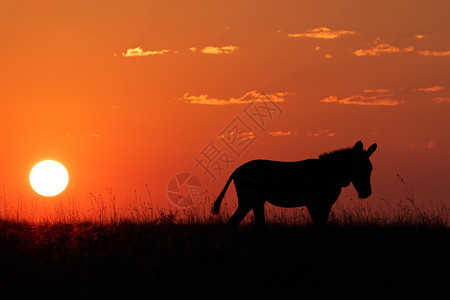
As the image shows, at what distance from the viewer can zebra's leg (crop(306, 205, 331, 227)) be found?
13.0 m

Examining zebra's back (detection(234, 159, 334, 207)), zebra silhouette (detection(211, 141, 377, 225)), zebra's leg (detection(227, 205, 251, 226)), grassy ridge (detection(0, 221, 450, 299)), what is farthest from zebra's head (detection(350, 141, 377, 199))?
zebra's leg (detection(227, 205, 251, 226))

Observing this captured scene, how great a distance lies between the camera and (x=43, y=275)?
29.8 feet

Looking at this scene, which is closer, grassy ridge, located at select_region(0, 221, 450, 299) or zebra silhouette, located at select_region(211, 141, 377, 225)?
grassy ridge, located at select_region(0, 221, 450, 299)

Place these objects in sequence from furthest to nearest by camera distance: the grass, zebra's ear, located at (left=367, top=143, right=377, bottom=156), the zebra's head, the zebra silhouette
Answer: zebra's ear, located at (left=367, top=143, right=377, bottom=156) → the zebra's head → the zebra silhouette → the grass

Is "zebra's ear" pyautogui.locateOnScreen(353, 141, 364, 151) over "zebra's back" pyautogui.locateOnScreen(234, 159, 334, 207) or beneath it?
over

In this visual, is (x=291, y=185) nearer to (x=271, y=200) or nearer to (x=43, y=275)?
(x=271, y=200)

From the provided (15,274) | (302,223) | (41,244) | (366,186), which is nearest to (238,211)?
(302,223)

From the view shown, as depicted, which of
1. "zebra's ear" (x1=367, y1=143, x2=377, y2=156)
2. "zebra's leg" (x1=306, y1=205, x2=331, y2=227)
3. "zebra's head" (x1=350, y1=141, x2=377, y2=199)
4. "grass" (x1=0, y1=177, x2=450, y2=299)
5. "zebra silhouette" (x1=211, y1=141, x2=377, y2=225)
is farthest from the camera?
"zebra's ear" (x1=367, y1=143, x2=377, y2=156)

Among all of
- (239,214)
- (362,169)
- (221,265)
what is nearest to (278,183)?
(239,214)

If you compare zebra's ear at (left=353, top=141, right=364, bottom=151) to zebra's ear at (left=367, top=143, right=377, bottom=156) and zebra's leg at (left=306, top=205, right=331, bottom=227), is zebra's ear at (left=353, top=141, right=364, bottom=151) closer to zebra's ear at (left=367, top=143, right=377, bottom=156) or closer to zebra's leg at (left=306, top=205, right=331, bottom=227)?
zebra's ear at (left=367, top=143, right=377, bottom=156)

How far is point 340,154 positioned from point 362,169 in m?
0.64

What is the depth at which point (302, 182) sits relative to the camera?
13531 mm

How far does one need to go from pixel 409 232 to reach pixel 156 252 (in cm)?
578

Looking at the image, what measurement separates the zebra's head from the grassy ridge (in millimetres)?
2103
